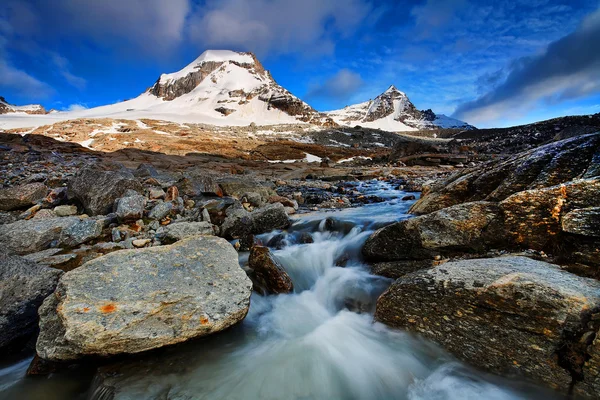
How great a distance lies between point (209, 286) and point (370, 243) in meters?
2.48

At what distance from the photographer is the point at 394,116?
154000 millimetres

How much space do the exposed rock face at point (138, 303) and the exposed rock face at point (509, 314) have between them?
176 cm

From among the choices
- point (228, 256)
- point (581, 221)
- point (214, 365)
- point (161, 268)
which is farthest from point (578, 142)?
point (161, 268)

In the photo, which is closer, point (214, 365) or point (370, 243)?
point (214, 365)

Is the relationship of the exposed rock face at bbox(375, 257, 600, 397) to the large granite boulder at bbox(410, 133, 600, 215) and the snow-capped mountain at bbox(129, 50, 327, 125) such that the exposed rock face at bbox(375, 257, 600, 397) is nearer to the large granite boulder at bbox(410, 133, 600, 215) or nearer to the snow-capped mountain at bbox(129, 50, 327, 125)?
the large granite boulder at bbox(410, 133, 600, 215)

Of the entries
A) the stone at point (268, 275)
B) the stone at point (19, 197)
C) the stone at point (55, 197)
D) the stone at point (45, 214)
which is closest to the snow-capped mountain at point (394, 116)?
the stone at point (55, 197)

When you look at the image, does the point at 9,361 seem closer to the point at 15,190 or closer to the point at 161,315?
the point at 161,315

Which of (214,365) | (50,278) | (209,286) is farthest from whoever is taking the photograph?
(50,278)

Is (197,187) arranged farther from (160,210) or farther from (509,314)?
(509,314)

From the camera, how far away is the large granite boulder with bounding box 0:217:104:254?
412cm

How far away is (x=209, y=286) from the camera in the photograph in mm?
2719

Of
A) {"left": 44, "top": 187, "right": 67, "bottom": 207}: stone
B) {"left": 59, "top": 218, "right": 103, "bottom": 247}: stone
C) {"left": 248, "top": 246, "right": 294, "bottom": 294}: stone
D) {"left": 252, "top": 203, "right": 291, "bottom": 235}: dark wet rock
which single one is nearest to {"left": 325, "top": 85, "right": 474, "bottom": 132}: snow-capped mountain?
{"left": 252, "top": 203, "right": 291, "bottom": 235}: dark wet rock

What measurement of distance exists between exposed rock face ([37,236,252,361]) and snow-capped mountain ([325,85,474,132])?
475 feet

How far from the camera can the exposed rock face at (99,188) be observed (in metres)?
5.79
